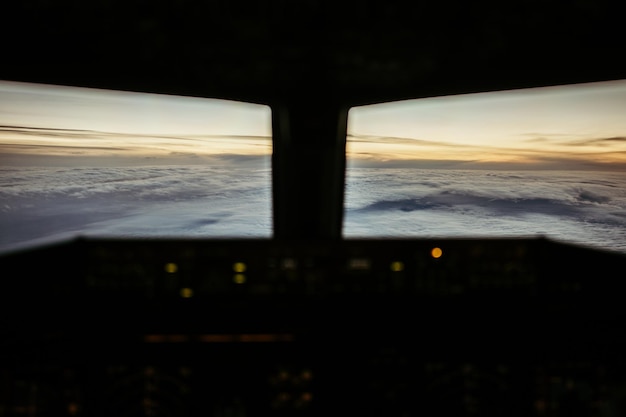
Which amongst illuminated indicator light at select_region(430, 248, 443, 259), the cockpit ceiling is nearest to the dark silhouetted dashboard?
illuminated indicator light at select_region(430, 248, 443, 259)

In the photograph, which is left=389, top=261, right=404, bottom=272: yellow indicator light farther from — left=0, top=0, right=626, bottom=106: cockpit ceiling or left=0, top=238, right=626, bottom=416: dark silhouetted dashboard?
left=0, top=0, right=626, bottom=106: cockpit ceiling

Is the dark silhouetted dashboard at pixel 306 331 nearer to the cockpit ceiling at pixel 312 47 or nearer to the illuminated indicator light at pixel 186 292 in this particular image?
the illuminated indicator light at pixel 186 292

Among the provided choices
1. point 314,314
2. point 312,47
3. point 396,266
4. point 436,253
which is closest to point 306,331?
point 314,314

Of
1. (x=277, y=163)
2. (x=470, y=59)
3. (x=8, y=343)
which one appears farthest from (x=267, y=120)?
(x=8, y=343)

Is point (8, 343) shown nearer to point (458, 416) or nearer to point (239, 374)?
point (239, 374)

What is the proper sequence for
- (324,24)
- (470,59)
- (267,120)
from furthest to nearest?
(267,120)
(470,59)
(324,24)

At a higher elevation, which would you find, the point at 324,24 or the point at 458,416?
the point at 324,24

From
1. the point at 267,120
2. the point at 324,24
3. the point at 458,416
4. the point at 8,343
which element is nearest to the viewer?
the point at 8,343

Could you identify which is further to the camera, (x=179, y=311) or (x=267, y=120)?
(x=267, y=120)
